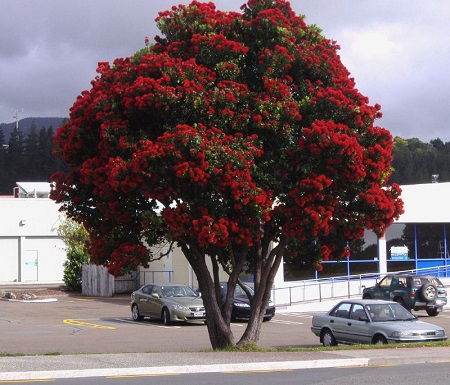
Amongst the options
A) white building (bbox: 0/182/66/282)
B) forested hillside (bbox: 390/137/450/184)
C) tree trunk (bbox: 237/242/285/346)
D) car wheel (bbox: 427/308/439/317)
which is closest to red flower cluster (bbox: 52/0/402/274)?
tree trunk (bbox: 237/242/285/346)

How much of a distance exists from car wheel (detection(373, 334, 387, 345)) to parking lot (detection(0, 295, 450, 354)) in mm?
3204

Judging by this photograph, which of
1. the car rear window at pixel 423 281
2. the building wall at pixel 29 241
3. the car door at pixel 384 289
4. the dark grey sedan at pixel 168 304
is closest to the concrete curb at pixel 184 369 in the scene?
the dark grey sedan at pixel 168 304

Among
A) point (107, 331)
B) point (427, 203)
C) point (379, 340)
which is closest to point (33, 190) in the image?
point (427, 203)

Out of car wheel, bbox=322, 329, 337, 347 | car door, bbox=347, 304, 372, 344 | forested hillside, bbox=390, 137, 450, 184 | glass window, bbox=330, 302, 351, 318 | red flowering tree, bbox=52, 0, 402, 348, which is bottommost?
car wheel, bbox=322, 329, 337, 347

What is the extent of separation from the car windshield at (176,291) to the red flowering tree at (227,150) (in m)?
11.9

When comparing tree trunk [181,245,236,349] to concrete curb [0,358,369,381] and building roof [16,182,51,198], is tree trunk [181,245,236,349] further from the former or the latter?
building roof [16,182,51,198]

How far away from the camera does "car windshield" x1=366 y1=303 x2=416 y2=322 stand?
19.0m

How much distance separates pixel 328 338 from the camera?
65.4 ft

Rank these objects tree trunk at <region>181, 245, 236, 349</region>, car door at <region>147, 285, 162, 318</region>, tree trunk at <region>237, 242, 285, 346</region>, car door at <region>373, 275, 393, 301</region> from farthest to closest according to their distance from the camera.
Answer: car door at <region>373, 275, 393, 301</region>, car door at <region>147, 285, 162, 318</region>, tree trunk at <region>237, 242, 285, 346</region>, tree trunk at <region>181, 245, 236, 349</region>

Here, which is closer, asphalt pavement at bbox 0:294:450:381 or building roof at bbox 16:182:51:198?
asphalt pavement at bbox 0:294:450:381

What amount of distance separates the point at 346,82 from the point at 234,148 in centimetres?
313

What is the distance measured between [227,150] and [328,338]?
7.86 m

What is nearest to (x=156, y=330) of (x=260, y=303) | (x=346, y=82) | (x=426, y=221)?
(x=260, y=303)

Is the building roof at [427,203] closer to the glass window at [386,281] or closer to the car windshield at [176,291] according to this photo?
the glass window at [386,281]
